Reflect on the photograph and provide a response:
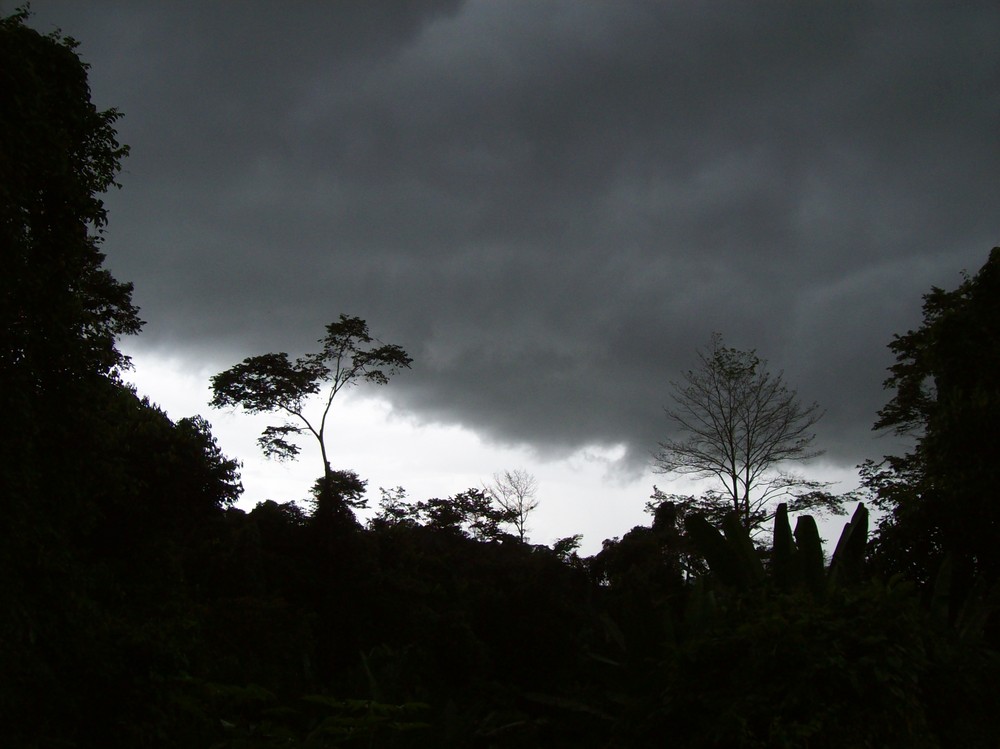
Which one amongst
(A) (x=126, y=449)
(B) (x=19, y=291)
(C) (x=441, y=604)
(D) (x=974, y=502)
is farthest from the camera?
(C) (x=441, y=604)

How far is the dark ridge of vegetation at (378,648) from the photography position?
512 cm

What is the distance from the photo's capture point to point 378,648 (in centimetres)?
1967

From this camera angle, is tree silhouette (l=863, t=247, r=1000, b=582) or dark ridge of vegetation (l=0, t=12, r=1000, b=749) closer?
dark ridge of vegetation (l=0, t=12, r=1000, b=749)

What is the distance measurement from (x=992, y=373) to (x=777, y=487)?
1516cm

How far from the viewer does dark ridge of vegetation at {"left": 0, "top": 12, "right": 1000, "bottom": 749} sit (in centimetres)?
512

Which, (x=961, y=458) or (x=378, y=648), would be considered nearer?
(x=961, y=458)

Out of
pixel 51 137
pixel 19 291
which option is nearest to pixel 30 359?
pixel 19 291

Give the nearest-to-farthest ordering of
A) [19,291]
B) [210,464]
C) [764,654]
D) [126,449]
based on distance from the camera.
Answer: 1. [764,654]
2. [19,291]
3. [126,449]
4. [210,464]

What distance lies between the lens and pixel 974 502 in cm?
1405

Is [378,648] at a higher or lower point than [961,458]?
lower

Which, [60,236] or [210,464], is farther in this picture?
[210,464]

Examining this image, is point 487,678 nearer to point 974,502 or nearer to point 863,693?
point 974,502

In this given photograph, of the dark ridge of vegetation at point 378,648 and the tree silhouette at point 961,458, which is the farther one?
the tree silhouette at point 961,458

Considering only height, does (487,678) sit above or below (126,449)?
below
